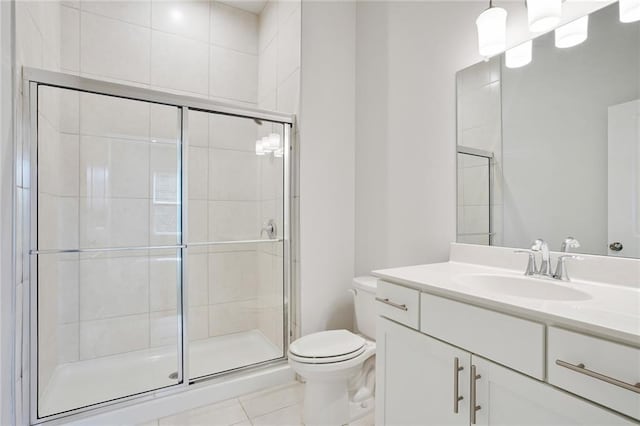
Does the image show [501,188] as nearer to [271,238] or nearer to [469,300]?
[469,300]

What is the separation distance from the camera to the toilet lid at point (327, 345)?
157 cm

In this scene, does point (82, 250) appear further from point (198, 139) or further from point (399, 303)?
point (399, 303)

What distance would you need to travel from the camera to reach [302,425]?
1622 millimetres

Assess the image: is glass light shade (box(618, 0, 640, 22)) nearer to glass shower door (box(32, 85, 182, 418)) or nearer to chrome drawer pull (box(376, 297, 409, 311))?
chrome drawer pull (box(376, 297, 409, 311))

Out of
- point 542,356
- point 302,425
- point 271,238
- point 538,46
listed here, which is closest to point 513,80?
point 538,46

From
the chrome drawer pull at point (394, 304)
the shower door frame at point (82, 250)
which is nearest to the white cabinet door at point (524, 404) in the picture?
the chrome drawer pull at point (394, 304)

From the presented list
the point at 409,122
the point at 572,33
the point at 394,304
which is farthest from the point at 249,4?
the point at 394,304

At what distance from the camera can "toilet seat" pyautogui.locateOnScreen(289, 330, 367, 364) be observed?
1535 mm

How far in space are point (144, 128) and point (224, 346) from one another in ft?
4.97

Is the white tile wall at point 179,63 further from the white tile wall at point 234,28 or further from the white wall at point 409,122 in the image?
the white wall at point 409,122

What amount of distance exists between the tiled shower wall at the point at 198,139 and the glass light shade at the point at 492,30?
114cm

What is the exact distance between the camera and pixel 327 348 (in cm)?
164

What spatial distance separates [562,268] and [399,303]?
625 mm

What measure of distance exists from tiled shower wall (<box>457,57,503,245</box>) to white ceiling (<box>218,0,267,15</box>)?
6.21ft
